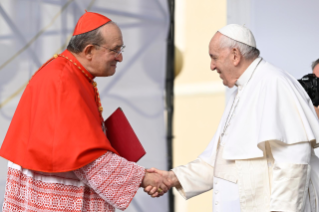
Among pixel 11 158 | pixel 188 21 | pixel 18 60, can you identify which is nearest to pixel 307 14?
pixel 188 21

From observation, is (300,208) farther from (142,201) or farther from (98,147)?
(142,201)

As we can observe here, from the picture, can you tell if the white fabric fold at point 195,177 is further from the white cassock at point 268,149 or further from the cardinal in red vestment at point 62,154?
the cardinal in red vestment at point 62,154

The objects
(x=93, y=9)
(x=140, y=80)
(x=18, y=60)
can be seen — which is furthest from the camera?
(x=140, y=80)

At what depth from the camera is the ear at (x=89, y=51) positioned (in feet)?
7.04

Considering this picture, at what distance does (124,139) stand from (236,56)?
2.62 feet

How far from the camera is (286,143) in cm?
192

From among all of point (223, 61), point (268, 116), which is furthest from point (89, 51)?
point (268, 116)

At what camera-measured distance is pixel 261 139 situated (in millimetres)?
1934

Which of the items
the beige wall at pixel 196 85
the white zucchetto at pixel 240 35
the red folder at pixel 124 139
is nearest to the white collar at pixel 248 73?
the white zucchetto at pixel 240 35

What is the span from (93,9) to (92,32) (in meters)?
1.54

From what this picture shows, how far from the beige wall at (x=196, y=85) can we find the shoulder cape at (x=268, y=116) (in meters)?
1.87

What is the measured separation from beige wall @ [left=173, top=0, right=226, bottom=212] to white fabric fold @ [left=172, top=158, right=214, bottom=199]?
1498 millimetres

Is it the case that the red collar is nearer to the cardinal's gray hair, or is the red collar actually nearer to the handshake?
the handshake

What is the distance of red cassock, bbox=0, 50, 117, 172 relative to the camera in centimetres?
187
